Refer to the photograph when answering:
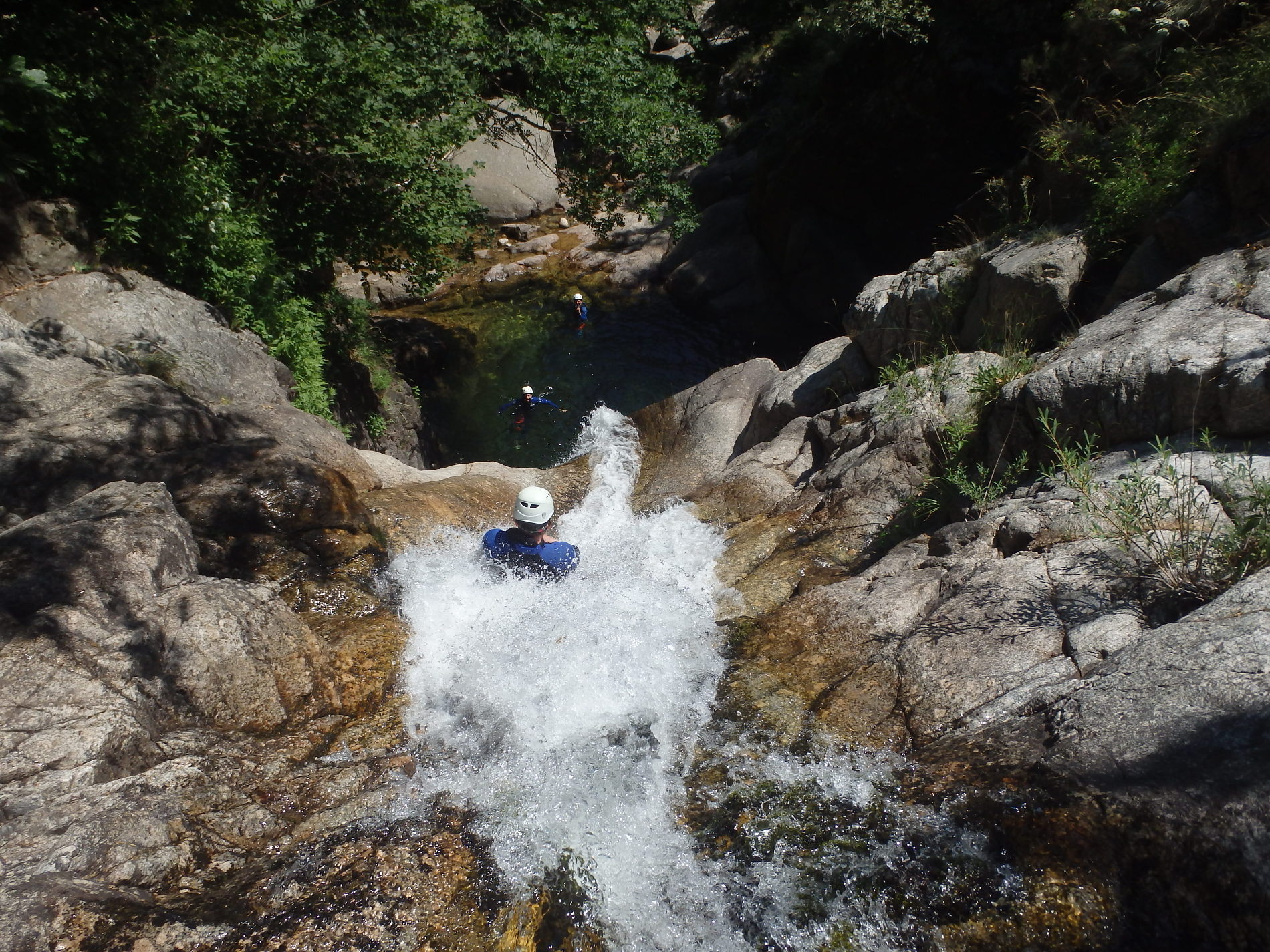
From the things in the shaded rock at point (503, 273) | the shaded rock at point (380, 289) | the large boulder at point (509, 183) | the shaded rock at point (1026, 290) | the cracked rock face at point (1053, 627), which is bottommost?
the shaded rock at point (380, 289)

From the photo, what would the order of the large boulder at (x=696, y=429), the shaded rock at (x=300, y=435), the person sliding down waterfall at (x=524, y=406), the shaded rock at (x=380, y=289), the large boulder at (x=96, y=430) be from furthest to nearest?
1. the shaded rock at (x=380, y=289)
2. the person sliding down waterfall at (x=524, y=406)
3. the large boulder at (x=696, y=429)
4. the shaded rock at (x=300, y=435)
5. the large boulder at (x=96, y=430)

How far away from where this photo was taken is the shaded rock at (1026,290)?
21.8 feet

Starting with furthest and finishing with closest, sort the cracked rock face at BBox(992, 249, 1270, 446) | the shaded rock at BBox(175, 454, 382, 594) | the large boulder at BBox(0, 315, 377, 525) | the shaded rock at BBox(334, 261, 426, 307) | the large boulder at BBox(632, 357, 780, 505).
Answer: the shaded rock at BBox(334, 261, 426, 307) → the large boulder at BBox(632, 357, 780, 505) → the shaded rock at BBox(175, 454, 382, 594) → the large boulder at BBox(0, 315, 377, 525) → the cracked rock face at BBox(992, 249, 1270, 446)

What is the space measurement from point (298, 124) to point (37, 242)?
10.6 ft

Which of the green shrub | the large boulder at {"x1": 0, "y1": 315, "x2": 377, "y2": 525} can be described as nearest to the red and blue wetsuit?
the large boulder at {"x1": 0, "y1": 315, "x2": 377, "y2": 525}

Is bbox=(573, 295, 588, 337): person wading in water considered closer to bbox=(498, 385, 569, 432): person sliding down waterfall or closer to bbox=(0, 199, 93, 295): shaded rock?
bbox=(498, 385, 569, 432): person sliding down waterfall

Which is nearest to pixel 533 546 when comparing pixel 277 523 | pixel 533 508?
pixel 533 508

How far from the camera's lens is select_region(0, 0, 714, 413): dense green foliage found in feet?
22.4

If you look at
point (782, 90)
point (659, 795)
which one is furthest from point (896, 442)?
point (782, 90)

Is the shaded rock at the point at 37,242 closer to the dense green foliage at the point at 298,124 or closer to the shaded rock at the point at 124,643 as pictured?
the dense green foliage at the point at 298,124

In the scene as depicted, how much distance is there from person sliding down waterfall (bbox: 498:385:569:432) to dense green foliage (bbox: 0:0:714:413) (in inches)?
106

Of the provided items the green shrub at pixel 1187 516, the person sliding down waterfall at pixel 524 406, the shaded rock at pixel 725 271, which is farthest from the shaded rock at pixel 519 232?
the green shrub at pixel 1187 516

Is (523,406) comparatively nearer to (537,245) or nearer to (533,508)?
(533,508)

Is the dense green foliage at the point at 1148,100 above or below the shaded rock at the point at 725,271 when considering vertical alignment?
above
